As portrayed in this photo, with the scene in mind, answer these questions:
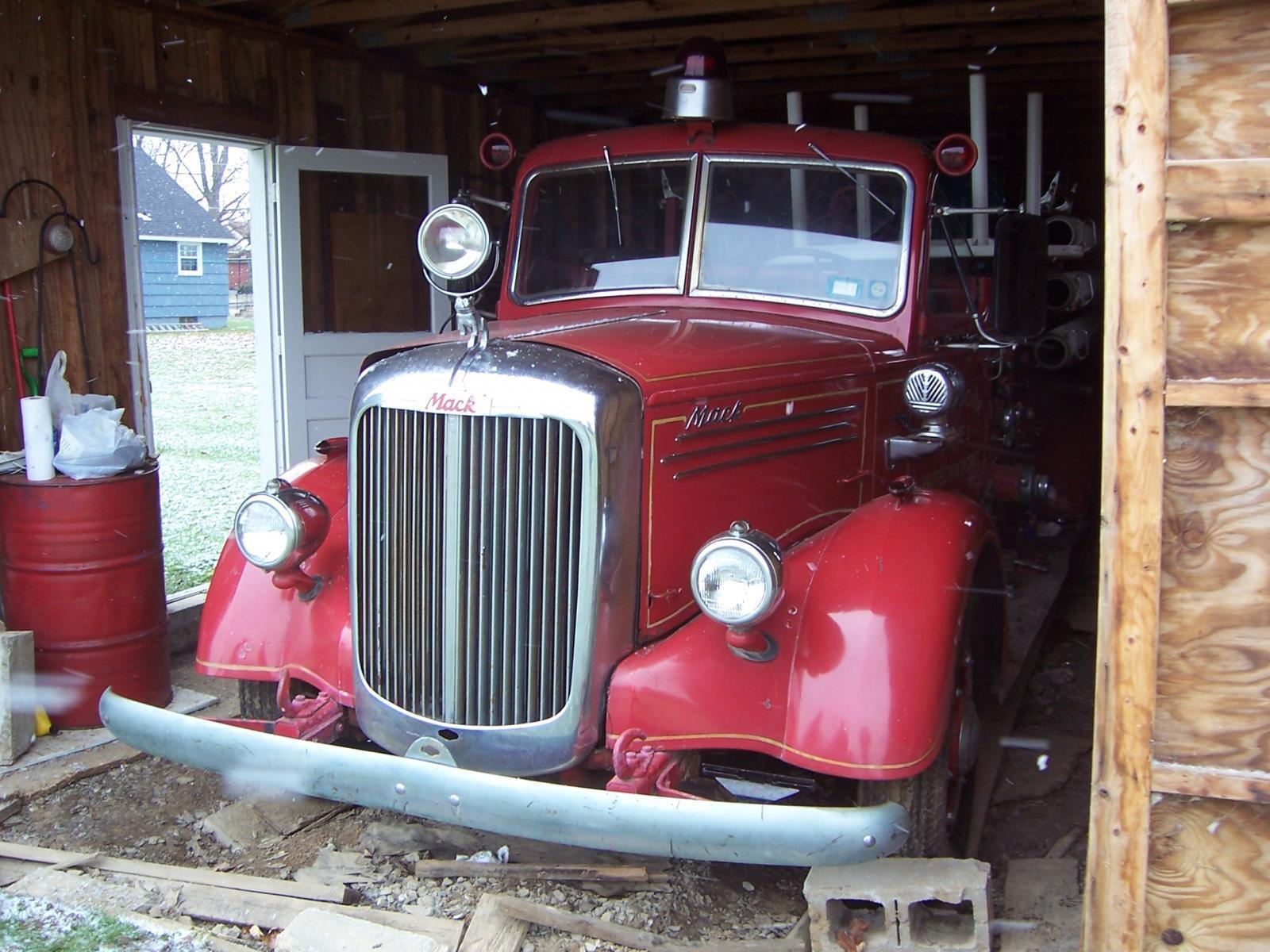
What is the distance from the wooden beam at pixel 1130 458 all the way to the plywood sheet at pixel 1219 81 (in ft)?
0.16

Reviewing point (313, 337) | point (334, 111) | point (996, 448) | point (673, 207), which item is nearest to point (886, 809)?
point (673, 207)

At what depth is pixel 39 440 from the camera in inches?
157

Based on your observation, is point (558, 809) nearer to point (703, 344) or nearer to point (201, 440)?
point (703, 344)

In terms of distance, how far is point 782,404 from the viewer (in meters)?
3.12

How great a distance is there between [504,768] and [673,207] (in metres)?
1.96

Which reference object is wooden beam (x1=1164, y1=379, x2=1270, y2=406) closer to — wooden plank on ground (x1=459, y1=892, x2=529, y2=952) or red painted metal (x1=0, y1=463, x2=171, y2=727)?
wooden plank on ground (x1=459, y1=892, x2=529, y2=952)

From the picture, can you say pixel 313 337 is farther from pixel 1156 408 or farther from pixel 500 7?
pixel 1156 408

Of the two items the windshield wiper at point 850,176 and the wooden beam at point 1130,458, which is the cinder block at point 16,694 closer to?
the windshield wiper at point 850,176

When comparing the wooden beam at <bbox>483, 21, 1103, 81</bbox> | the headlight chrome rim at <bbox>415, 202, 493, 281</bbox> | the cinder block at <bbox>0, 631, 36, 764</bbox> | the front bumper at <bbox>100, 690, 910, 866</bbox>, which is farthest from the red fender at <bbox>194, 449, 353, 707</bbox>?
the wooden beam at <bbox>483, 21, 1103, 81</bbox>

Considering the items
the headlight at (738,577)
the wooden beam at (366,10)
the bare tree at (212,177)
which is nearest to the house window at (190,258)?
the bare tree at (212,177)

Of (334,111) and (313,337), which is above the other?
(334,111)

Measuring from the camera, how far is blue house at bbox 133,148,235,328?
57.9ft

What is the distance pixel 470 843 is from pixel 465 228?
1714 millimetres

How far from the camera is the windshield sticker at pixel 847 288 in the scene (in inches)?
144
